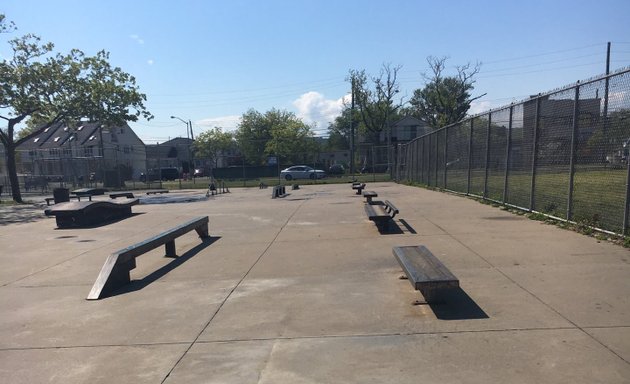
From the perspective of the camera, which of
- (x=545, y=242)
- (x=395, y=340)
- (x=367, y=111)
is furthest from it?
(x=367, y=111)

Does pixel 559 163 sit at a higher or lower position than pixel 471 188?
higher

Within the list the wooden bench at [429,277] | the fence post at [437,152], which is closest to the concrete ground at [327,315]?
the wooden bench at [429,277]

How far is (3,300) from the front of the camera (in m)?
6.01

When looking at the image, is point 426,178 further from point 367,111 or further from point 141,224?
point 367,111

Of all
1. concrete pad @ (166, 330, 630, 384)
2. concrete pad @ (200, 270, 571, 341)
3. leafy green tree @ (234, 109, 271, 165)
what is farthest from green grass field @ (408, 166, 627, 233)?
leafy green tree @ (234, 109, 271, 165)

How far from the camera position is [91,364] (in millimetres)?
3875

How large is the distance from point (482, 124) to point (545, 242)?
7281 millimetres

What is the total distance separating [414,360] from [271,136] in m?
74.8

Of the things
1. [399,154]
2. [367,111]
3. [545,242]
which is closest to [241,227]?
[545,242]

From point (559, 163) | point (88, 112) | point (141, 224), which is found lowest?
point (141, 224)

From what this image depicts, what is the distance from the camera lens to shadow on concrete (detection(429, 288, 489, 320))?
4.56 meters

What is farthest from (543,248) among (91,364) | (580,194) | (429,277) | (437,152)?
(437,152)

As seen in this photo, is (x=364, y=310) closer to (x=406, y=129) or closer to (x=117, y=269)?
(x=117, y=269)

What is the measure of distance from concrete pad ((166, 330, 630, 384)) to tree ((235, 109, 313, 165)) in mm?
58000
